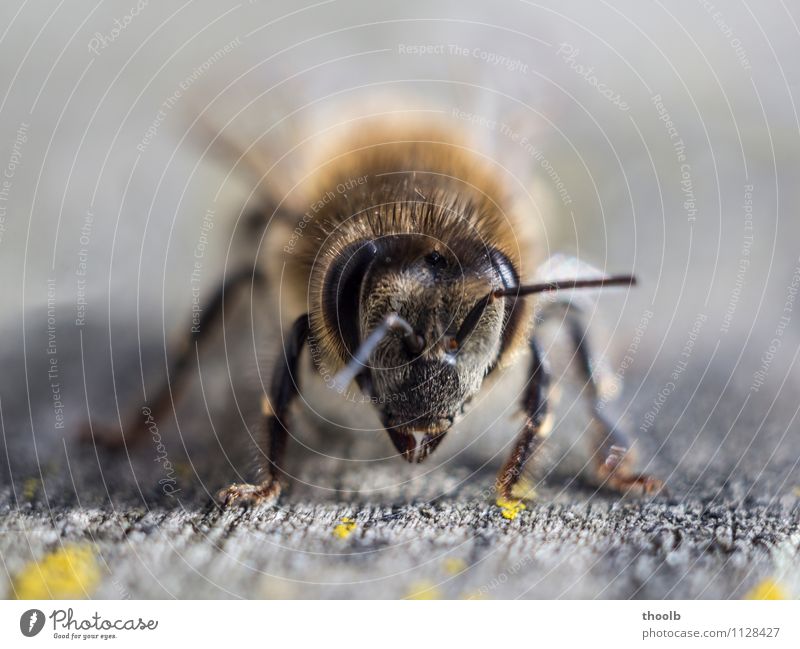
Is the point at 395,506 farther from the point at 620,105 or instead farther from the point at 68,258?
the point at 620,105

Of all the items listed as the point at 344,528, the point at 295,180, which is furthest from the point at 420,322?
the point at 295,180

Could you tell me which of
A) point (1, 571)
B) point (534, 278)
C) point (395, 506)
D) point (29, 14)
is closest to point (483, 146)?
point (534, 278)

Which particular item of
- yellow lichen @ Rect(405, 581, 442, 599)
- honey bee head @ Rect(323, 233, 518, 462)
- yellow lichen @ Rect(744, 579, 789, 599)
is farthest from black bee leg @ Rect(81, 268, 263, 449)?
yellow lichen @ Rect(744, 579, 789, 599)

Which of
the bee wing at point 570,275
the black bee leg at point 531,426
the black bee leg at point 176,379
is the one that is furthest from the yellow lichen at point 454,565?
the black bee leg at point 176,379

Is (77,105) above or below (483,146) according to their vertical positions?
above

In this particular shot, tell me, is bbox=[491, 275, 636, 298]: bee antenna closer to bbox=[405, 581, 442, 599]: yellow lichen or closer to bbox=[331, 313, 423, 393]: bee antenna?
bbox=[331, 313, 423, 393]: bee antenna

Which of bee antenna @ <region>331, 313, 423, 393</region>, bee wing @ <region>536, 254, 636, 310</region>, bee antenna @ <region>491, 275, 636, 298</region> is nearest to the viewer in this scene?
bee antenna @ <region>331, 313, 423, 393</region>

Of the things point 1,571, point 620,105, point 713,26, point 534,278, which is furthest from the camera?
point 620,105
